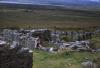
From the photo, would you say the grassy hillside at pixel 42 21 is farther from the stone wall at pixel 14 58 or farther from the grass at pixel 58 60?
the stone wall at pixel 14 58

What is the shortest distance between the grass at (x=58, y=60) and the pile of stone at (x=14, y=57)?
207 inches

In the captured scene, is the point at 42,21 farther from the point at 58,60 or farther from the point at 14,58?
the point at 14,58

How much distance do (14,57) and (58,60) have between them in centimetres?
870

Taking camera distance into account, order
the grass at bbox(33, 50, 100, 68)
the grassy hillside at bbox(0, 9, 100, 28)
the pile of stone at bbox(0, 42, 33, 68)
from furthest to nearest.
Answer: the grassy hillside at bbox(0, 9, 100, 28) → the grass at bbox(33, 50, 100, 68) → the pile of stone at bbox(0, 42, 33, 68)

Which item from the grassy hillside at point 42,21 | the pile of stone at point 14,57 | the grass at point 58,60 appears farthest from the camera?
the grassy hillside at point 42,21

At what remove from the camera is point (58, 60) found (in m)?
23.6

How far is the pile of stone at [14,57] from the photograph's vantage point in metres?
14.6

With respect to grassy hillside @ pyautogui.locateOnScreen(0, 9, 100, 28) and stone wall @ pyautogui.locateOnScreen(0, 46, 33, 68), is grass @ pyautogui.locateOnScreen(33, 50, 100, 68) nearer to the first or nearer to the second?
stone wall @ pyautogui.locateOnScreen(0, 46, 33, 68)

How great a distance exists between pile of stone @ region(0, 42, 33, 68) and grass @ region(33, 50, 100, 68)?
5.27m

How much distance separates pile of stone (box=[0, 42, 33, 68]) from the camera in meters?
14.6

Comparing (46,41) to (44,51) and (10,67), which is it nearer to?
(44,51)

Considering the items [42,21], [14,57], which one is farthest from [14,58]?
[42,21]

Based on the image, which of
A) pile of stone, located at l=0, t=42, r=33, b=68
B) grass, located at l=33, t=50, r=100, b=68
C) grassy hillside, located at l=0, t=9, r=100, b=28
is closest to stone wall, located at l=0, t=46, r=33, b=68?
pile of stone, located at l=0, t=42, r=33, b=68

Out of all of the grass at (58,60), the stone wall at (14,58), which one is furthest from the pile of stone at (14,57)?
the grass at (58,60)
